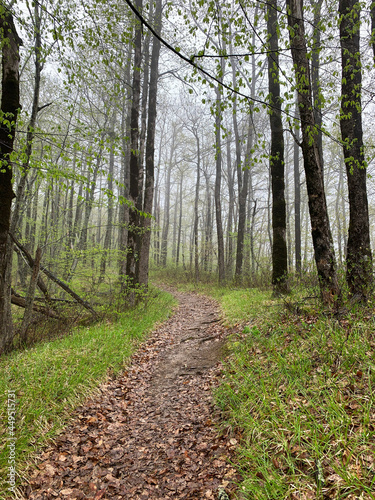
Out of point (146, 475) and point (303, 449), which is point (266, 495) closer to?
point (303, 449)

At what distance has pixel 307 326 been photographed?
4.14 meters

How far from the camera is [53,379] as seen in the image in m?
3.62

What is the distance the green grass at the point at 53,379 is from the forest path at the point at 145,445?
0.61ft

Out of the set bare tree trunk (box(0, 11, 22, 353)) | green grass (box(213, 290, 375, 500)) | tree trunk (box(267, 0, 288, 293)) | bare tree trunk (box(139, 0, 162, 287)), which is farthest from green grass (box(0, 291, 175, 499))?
tree trunk (box(267, 0, 288, 293))

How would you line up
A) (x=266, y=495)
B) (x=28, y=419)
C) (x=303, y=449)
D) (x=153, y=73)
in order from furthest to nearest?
(x=153, y=73), (x=28, y=419), (x=303, y=449), (x=266, y=495)

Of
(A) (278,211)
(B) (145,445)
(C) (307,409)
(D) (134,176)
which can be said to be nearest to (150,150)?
(D) (134,176)

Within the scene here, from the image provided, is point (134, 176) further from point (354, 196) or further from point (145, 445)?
point (145, 445)

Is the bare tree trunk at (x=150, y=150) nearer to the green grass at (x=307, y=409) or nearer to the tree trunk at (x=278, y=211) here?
the tree trunk at (x=278, y=211)

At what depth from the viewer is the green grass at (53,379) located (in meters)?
2.81

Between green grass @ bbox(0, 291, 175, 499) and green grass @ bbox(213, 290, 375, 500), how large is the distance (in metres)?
2.09

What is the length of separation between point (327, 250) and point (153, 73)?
897 centimetres

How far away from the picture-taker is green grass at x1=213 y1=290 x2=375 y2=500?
1964 millimetres

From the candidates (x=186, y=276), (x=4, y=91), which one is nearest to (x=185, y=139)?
(x=186, y=276)

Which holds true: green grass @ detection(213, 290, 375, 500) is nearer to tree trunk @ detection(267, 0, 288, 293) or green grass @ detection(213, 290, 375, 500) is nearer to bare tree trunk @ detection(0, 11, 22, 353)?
tree trunk @ detection(267, 0, 288, 293)
